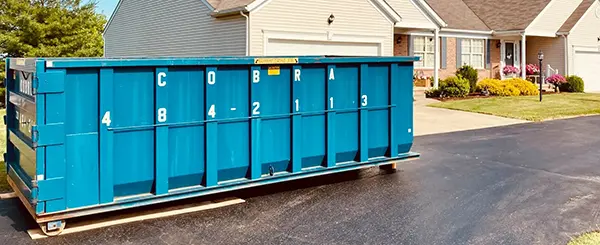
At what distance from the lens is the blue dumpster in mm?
5980

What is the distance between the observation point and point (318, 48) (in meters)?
19.9

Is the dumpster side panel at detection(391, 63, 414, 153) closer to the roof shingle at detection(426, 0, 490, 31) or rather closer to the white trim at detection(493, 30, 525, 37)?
the roof shingle at detection(426, 0, 490, 31)

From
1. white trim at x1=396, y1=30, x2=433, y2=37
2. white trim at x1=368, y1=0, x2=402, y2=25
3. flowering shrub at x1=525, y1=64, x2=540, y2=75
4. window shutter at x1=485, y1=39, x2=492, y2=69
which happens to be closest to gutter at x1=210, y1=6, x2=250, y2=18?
white trim at x1=368, y1=0, x2=402, y2=25

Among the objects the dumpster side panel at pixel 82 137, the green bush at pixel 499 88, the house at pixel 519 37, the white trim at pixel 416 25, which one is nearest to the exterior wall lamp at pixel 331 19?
the white trim at pixel 416 25

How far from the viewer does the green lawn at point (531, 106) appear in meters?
19.1

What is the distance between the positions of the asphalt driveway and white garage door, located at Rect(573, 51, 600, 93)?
24121 millimetres

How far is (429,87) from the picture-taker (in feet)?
90.4

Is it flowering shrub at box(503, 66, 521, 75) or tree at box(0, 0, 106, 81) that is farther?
flowering shrub at box(503, 66, 521, 75)

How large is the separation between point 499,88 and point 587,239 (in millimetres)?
21142

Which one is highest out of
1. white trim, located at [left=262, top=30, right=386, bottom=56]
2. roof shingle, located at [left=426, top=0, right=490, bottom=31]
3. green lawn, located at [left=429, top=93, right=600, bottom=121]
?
roof shingle, located at [left=426, top=0, right=490, bottom=31]

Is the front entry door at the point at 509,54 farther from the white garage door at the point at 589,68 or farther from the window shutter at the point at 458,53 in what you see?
the window shutter at the point at 458,53

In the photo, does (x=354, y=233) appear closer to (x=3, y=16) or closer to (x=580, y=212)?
(x=580, y=212)

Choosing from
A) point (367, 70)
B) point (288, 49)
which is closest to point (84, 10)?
point (288, 49)

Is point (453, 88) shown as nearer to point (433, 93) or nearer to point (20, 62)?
point (433, 93)
